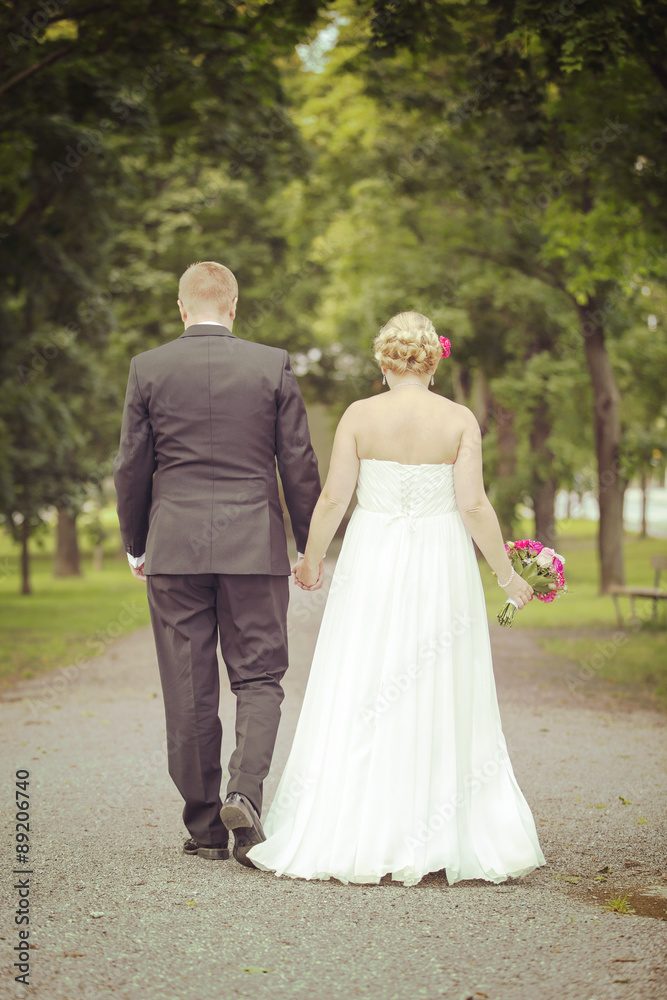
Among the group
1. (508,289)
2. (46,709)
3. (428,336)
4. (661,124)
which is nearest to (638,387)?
(508,289)

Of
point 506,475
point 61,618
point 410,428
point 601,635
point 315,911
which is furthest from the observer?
point 506,475

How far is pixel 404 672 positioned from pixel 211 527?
100 centimetres

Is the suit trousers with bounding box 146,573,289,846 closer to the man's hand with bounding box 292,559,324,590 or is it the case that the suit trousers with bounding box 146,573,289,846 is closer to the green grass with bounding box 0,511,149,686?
the man's hand with bounding box 292,559,324,590

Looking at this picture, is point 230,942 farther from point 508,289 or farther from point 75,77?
point 508,289

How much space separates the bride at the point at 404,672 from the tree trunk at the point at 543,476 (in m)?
17.9

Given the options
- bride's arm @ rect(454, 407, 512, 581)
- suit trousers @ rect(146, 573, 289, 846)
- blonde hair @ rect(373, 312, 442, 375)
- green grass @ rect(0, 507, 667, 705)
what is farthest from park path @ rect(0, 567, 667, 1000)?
green grass @ rect(0, 507, 667, 705)

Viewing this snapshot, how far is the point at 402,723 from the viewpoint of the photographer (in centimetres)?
412

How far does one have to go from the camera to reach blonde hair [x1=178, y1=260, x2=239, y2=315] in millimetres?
4395

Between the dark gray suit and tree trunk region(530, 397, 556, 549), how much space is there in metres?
18.0

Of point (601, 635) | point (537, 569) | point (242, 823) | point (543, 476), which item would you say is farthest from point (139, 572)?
point (543, 476)

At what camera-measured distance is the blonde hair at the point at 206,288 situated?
14.4ft

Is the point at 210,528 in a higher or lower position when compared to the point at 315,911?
higher

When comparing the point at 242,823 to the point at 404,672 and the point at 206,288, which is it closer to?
the point at 404,672

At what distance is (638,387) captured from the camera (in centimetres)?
2348
